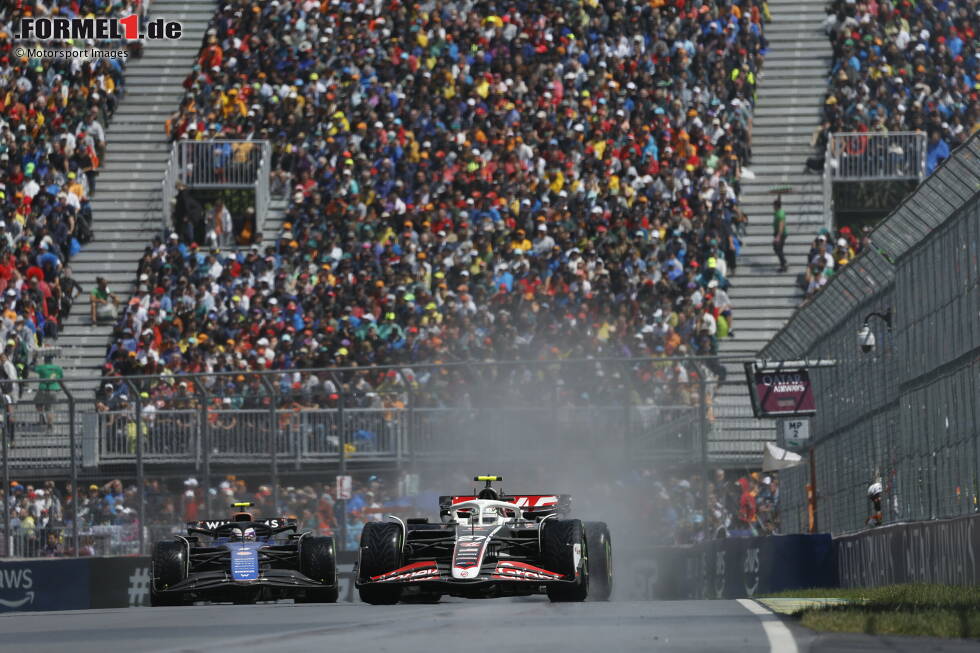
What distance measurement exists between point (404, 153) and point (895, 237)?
20307mm

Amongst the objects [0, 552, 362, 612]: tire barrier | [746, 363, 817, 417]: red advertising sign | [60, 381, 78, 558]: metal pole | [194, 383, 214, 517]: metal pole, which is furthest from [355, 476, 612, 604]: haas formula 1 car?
[60, 381, 78, 558]: metal pole

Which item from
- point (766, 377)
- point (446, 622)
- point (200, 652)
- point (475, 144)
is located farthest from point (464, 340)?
point (200, 652)

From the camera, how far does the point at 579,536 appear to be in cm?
1767

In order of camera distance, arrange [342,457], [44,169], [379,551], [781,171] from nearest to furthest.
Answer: [379,551] → [342,457] → [781,171] → [44,169]

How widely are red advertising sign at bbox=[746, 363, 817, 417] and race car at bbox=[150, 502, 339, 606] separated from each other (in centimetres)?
674

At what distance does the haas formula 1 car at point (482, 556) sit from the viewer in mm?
17547

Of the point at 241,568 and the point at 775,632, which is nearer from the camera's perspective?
the point at 775,632

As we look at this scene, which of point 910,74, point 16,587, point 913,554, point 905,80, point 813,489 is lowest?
point 16,587

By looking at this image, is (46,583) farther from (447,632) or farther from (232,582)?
(447,632)

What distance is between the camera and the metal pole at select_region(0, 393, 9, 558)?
87.2 feet

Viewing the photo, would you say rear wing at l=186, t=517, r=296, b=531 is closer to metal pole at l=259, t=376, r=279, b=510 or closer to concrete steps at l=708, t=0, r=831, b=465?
metal pole at l=259, t=376, r=279, b=510

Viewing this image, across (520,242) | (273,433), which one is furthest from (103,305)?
(273,433)

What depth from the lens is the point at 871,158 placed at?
37344 millimetres

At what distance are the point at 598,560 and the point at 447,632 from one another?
7.06 m
